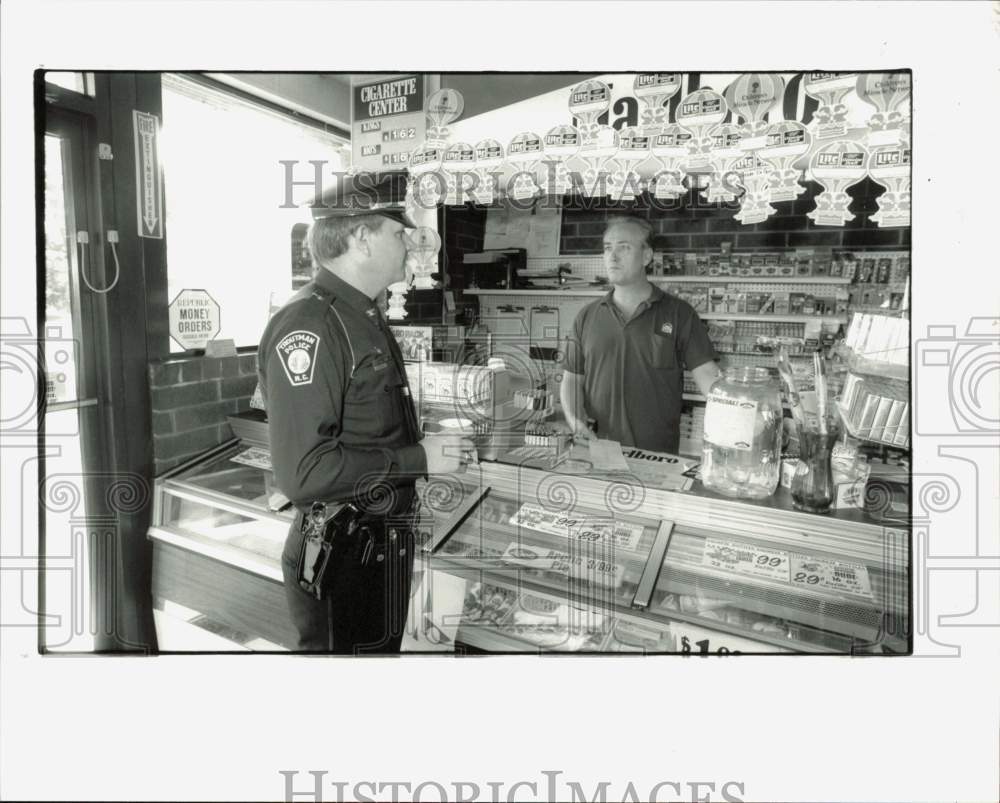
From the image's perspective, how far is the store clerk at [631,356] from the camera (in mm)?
2152

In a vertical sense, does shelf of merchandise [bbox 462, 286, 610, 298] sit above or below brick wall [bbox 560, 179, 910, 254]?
below

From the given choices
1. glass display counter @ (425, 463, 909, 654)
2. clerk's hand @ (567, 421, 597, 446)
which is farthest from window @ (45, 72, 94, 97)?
clerk's hand @ (567, 421, 597, 446)

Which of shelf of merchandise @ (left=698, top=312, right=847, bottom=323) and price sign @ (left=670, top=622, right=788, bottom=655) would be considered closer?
price sign @ (left=670, top=622, right=788, bottom=655)

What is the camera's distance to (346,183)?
140cm

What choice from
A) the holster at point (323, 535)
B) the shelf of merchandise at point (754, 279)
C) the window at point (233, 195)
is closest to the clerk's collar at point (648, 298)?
the window at point (233, 195)

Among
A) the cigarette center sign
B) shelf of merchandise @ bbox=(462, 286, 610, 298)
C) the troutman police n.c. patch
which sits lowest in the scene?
the troutman police n.c. patch

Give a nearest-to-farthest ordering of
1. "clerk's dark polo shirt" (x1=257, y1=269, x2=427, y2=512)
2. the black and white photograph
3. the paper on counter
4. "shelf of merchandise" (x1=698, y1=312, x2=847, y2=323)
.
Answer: the black and white photograph → "clerk's dark polo shirt" (x1=257, y1=269, x2=427, y2=512) → the paper on counter → "shelf of merchandise" (x1=698, y1=312, x2=847, y2=323)

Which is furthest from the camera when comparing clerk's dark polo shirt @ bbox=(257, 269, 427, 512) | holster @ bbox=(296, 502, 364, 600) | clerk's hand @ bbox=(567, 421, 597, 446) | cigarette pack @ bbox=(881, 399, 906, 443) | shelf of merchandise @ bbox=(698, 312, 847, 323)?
shelf of merchandise @ bbox=(698, 312, 847, 323)

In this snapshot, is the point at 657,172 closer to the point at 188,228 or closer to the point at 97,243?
the point at 188,228

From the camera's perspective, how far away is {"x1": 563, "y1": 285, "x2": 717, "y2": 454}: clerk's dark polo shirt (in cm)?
216

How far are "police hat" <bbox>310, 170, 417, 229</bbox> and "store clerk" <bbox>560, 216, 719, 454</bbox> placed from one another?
0.84 meters

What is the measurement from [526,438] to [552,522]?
34 cm

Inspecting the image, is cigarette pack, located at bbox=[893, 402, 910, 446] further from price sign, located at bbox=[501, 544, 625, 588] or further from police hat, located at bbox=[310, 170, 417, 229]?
police hat, located at bbox=[310, 170, 417, 229]

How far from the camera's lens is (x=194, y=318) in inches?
67.2
